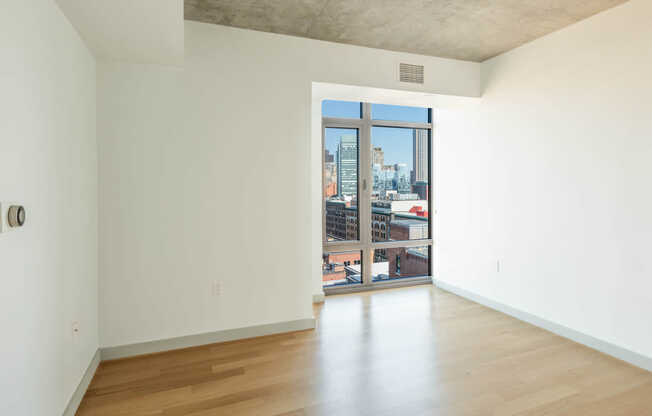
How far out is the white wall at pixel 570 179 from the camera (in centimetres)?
269

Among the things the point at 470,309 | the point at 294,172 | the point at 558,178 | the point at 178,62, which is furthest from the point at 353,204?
the point at 178,62

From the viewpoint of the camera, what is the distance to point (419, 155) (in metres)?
4.96

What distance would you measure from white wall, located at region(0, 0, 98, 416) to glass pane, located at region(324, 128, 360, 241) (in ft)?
8.69

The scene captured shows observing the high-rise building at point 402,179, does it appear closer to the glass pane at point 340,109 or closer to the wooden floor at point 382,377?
the glass pane at point 340,109

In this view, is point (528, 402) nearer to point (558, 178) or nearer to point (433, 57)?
point (558, 178)

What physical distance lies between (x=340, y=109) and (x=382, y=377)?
10.4 feet

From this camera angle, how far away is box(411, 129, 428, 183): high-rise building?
494 cm

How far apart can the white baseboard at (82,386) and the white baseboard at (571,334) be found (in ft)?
12.3

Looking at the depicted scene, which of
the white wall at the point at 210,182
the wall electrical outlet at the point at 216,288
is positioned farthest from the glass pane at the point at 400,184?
the wall electrical outlet at the point at 216,288

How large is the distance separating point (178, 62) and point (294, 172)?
4.25 ft

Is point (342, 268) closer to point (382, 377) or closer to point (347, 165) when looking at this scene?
point (347, 165)

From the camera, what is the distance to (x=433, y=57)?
3.83 meters

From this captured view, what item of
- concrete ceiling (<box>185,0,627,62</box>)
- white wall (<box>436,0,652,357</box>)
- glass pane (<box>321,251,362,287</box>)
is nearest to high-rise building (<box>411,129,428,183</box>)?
white wall (<box>436,0,652,357</box>)

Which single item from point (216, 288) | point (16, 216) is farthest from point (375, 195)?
point (16, 216)
